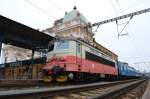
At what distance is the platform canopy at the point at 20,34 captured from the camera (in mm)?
20728

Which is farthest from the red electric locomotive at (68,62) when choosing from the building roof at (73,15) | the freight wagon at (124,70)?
the building roof at (73,15)

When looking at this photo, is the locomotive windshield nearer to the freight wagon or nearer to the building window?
the building window

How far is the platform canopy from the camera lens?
20728mm

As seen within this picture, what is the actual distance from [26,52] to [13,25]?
43.5 metres

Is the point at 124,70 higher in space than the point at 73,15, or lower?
lower

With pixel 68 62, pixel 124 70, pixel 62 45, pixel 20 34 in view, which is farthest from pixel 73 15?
pixel 68 62

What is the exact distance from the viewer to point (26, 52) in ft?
209

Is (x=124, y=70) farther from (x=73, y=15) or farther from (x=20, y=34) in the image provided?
(x=73, y=15)

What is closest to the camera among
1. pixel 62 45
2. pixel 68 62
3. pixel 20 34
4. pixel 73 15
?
pixel 68 62

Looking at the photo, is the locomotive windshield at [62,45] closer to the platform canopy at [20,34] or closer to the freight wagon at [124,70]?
the platform canopy at [20,34]

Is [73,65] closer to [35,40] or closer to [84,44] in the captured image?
[84,44]

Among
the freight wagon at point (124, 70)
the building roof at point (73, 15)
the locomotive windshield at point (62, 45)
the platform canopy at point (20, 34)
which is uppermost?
the building roof at point (73, 15)

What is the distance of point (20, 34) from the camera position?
23750 millimetres

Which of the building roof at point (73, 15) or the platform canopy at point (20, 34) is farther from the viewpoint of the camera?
the building roof at point (73, 15)
